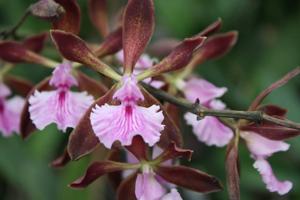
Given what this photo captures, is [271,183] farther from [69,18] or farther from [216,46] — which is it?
[69,18]

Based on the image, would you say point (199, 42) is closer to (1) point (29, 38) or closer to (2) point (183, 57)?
(2) point (183, 57)

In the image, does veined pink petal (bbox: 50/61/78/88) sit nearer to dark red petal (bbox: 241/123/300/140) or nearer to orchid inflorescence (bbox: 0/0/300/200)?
orchid inflorescence (bbox: 0/0/300/200)

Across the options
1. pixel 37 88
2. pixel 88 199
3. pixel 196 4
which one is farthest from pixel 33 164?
pixel 37 88

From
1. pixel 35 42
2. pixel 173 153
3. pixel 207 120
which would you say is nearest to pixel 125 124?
pixel 173 153

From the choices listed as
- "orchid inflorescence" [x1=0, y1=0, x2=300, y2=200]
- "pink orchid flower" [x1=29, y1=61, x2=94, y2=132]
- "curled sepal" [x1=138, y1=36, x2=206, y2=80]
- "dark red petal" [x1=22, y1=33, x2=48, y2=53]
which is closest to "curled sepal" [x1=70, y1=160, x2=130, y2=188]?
"orchid inflorescence" [x1=0, y1=0, x2=300, y2=200]

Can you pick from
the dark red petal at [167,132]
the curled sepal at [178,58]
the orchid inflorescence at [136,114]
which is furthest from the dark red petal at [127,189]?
the curled sepal at [178,58]
